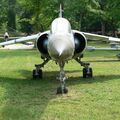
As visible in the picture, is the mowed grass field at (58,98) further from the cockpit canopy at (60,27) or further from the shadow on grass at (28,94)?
the cockpit canopy at (60,27)

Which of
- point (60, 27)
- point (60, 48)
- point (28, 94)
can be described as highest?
point (60, 27)

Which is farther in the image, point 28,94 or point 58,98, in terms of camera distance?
point 28,94

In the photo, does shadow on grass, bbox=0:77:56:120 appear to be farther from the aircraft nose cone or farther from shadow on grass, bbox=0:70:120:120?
the aircraft nose cone

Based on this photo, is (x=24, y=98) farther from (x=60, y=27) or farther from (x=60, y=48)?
(x=60, y=27)

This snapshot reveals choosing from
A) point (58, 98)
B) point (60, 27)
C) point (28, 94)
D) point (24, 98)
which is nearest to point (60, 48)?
point (58, 98)

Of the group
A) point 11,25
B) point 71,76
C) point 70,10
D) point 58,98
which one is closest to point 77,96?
point 58,98

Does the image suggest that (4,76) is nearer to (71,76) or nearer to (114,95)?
(71,76)

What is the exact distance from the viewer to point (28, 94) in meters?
11.4

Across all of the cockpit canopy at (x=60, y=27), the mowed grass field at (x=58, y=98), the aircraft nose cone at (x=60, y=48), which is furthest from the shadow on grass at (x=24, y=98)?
the cockpit canopy at (x=60, y=27)

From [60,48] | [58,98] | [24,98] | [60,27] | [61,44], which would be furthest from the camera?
[60,27]

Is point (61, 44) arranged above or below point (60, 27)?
below

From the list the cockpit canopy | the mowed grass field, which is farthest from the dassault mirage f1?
the mowed grass field

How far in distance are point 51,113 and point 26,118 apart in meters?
0.67

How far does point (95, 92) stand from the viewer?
1154 centimetres
